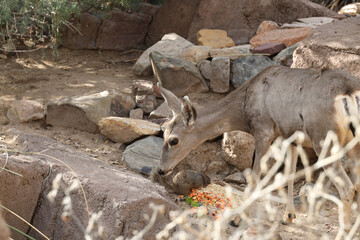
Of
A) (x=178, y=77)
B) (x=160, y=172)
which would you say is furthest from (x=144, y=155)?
(x=178, y=77)

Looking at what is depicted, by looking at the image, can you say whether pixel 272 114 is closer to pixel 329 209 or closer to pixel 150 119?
pixel 329 209

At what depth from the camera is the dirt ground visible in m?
6.42

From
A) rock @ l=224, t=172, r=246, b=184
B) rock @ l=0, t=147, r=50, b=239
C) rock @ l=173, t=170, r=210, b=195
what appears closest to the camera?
rock @ l=0, t=147, r=50, b=239

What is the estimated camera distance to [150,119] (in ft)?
27.4

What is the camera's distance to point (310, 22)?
33.8 ft

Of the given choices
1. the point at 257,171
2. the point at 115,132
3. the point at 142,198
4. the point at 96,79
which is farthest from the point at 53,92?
the point at 142,198

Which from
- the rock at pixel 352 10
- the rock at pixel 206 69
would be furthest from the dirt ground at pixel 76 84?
the rock at pixel 352 10

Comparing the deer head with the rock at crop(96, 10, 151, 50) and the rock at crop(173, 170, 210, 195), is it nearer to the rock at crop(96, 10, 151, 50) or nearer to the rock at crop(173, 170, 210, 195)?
the rock at crop(173, 170, 210, 195)

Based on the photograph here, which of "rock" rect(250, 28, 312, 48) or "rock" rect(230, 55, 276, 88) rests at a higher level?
"rock" rect(250, 28, 312, 48)

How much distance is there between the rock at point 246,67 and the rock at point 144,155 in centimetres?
198

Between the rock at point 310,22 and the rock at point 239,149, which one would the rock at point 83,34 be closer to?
the rock at point 310,22

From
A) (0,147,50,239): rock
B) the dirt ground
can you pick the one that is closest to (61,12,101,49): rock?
the dirt ground

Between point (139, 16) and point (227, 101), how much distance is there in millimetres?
5890

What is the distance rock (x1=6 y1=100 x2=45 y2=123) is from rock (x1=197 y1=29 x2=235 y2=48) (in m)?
3.71
